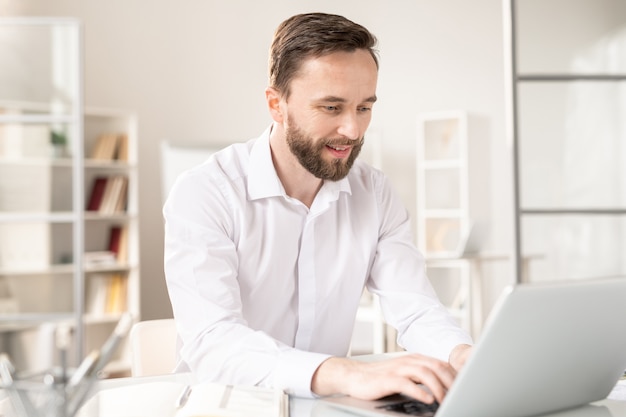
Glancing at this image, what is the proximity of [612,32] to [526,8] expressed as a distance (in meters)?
1.06

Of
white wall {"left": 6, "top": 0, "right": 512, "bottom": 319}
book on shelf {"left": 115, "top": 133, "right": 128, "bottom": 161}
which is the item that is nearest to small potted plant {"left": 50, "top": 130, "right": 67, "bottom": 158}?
book on shelf {"left": 115, "top": 133, "right": 128, "bottom": 161}

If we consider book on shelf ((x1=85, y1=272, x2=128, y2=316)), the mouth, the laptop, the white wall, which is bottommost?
book on shelf ((x1=85, y1=272, x2=128, y2=316))

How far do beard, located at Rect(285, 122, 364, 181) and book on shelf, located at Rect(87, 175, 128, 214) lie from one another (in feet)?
13.4

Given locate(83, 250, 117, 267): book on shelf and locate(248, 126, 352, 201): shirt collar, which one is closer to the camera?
locate(248, 126, 352, 201): shirt collar

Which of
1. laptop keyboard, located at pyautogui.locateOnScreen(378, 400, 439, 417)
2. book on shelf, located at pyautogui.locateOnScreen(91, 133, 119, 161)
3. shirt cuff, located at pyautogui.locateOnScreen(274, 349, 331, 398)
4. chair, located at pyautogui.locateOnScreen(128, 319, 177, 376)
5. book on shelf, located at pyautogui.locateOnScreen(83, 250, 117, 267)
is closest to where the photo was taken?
laptop keyboard, located at pyautogui.locateOnScreen(378, 400, 439, 417)

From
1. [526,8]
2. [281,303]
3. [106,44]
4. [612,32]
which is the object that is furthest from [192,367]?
[106,44]

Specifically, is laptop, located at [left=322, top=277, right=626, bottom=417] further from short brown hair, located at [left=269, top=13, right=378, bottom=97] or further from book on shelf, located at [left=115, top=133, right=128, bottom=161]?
book on shelf, located at [left=115, top=133, right=128, bottom=161]

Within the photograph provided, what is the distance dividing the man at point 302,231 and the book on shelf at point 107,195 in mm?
3963

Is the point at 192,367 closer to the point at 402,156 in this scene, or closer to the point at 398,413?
the point at 398,413

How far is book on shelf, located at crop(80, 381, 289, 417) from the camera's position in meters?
0.86

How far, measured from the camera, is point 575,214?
4406 mm

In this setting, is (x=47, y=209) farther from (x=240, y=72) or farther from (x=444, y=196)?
(x=444, y=196)

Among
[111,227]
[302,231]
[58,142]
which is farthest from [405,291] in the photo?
[111,227]

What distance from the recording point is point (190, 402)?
0.90m
